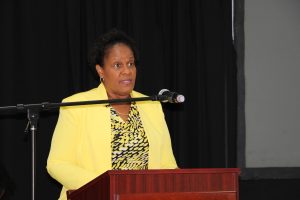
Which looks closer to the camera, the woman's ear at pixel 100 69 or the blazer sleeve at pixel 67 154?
the blazer sleeve at pixel 67 154

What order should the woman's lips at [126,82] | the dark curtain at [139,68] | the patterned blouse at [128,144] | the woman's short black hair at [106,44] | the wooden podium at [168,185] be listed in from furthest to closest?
the dark curtain at [139,68], the woman's short black hair at [106,44], the woman's lips at [126,82], the patterned blouse at [128,144], the wooden podium at [168,185]

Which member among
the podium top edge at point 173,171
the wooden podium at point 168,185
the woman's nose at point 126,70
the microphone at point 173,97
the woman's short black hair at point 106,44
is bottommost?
the wooden podium at point 168,185

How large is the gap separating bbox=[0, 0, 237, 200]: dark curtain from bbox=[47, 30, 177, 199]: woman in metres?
0.96

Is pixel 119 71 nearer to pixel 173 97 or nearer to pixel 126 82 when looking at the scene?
pixel 126 82

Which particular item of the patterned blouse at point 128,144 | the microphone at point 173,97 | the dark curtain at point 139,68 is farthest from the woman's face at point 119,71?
the dark curtain at point 139,68

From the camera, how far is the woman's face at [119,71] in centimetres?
365

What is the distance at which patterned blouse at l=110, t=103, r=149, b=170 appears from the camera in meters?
3.54

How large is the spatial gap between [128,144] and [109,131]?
140 mm

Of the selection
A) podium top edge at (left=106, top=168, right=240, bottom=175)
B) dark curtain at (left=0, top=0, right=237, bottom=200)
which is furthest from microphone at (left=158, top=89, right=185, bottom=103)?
dark curtain at (left=0, top=0, right=237, bottom=200)

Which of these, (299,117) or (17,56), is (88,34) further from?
(299,117)

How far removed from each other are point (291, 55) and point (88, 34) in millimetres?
1703

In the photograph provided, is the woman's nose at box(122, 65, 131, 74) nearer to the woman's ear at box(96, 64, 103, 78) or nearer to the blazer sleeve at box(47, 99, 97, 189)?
the woman's ear at box(96, 64, 103, 78)

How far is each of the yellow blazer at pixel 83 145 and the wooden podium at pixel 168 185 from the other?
81cm

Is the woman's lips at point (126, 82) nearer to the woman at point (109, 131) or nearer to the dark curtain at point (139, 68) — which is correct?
the woman at point (109, 131)
